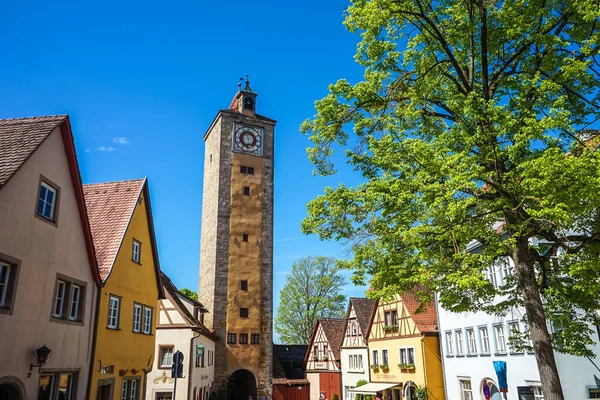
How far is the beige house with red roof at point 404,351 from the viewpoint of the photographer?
28.5m

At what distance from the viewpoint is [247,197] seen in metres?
39.2

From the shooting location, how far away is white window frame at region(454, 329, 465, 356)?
2578 centimetres

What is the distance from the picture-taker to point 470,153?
36.2ft

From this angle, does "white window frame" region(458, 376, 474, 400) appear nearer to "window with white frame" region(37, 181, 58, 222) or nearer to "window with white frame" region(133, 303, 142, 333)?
"window with white frame" region(133, 303, 142, 333)

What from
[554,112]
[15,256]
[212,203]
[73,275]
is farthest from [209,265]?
[554,112]

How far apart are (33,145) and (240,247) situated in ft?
88.4

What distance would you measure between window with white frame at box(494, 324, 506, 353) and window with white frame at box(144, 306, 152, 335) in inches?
593

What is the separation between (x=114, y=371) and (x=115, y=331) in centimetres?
117

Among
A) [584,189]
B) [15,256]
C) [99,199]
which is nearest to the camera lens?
[584,189]

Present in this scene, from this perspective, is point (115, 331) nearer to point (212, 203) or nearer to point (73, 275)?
point (73, 275)

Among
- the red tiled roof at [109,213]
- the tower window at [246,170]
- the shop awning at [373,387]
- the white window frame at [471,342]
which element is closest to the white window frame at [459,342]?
the white window frame at [471,342]

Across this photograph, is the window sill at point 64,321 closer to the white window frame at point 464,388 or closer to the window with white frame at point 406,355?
the white window frame at point 464,388

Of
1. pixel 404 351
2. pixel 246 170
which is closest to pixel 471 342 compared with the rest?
pixel 404 351

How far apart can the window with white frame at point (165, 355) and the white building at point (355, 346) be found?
16289 mm
